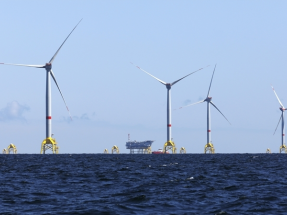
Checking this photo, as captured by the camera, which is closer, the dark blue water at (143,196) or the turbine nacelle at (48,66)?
Result: the dark blue water at (143,196)

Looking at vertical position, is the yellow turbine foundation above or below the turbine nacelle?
below

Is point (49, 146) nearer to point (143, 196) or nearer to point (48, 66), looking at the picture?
point (48, 66)

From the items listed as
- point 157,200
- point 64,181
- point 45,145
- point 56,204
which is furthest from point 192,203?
point 45,145

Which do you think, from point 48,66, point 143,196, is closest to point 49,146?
point 48,66

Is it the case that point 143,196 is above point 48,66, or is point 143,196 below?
below

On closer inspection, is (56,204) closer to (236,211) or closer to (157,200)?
(157,200)

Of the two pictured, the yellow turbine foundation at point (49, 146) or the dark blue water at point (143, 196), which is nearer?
the dark blue water at point (143, 196)

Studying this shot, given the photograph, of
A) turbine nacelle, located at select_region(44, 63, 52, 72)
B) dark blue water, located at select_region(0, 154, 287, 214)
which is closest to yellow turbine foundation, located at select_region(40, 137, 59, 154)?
turbine nacelle, located at select_region(44, 63, 52, 72)

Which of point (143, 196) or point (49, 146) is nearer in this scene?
point (143, 196)

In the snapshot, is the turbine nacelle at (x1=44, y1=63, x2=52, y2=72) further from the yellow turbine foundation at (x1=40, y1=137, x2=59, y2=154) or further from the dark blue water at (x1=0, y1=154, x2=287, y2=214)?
the dark blue water at (x1=0, y1=154, x2=287, y2=214)

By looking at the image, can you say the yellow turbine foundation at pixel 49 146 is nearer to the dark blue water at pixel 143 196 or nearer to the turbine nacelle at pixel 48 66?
the turbine nacelle at pixel 48 66

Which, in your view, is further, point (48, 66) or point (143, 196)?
point (48, 66)

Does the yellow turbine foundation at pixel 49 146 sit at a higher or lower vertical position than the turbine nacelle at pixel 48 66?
lower

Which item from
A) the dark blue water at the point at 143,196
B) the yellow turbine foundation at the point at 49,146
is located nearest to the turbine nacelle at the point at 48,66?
the yellow turbine foundation at the point at 49,146
